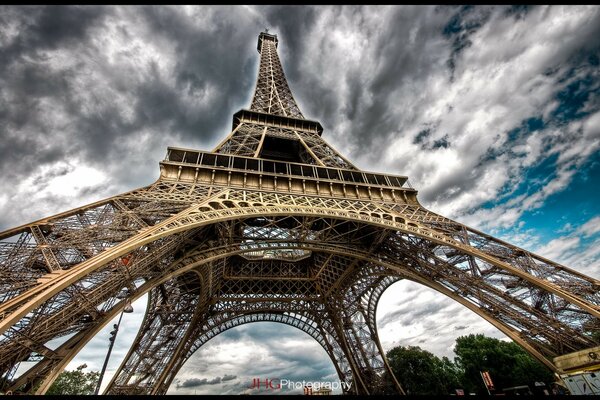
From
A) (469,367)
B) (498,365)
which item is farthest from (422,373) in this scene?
(498,365)

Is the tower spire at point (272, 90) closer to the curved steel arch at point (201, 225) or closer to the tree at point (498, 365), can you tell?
the curved steel arch at point (201, 225)

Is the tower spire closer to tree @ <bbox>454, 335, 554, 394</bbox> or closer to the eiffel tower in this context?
the eiffel tower

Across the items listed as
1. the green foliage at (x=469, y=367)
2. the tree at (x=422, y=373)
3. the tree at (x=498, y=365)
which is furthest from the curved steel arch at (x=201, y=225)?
the tree at (x=422, y=373)

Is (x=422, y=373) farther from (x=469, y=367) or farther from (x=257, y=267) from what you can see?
(x=257, y=267)

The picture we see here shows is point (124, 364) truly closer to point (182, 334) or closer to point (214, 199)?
point (182, 334)

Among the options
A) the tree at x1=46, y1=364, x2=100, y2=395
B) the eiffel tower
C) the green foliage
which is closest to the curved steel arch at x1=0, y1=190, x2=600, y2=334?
the eiffel tower

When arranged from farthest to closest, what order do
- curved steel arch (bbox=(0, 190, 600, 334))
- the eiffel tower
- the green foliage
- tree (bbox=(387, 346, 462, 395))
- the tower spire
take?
tree (bbox=(387, 346, 462, 395)) < the green foliage < the tower spire < the eiffel tower < curved steel arch (bbox=(0, 190, 600, 334))
